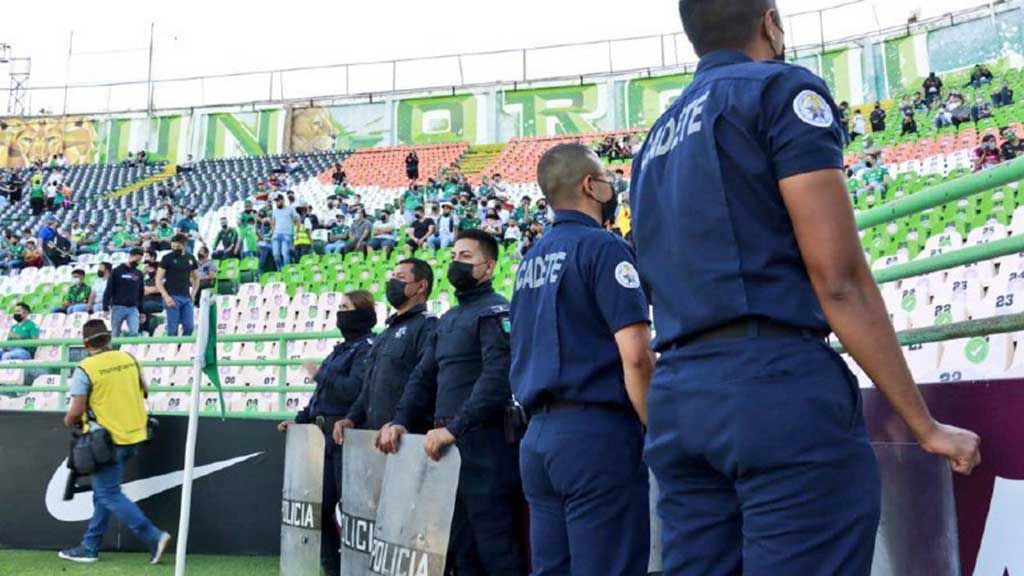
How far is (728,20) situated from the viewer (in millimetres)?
1979

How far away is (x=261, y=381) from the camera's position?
10.9 m

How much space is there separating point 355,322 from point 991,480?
177 inches

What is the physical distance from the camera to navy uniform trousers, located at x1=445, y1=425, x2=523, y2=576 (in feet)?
13.9

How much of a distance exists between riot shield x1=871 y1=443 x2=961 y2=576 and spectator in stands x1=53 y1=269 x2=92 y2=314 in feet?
48.1

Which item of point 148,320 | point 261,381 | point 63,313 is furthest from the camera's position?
point 63,313

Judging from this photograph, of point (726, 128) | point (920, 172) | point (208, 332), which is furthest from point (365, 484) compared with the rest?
point (920, 172)

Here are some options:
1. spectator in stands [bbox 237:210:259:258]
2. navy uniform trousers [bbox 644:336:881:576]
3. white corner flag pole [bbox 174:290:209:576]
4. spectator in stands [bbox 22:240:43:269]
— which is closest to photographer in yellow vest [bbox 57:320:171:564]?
white corner flag pole [bbox 174:290:209:576]

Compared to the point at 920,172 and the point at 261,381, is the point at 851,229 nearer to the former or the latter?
the point at 261,381

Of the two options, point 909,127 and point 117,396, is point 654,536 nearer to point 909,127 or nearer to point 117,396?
point 117,396

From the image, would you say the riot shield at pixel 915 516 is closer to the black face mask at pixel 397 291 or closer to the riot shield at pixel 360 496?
the riot shield at pixel 360 496

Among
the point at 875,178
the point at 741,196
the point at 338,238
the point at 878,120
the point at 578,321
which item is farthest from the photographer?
the point at 878,120

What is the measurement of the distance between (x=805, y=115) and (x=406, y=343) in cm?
376

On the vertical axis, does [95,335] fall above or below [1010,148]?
below

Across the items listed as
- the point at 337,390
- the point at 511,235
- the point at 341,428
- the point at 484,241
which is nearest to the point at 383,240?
the point at 511,235
